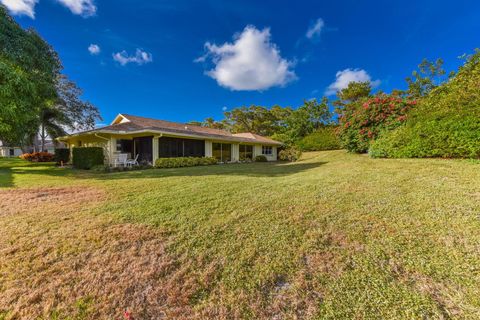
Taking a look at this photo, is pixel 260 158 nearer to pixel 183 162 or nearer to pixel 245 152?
pixel 245 152

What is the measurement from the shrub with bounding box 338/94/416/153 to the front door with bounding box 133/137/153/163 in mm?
13734

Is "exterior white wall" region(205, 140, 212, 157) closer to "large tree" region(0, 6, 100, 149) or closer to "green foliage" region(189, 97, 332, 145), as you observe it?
"large tree" region(0, 6, 100, 149)

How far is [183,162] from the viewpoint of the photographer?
564 inches

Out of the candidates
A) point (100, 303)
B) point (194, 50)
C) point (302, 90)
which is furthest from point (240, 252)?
point (302, 90)

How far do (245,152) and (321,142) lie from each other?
813 cm

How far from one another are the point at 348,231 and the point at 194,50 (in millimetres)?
16287

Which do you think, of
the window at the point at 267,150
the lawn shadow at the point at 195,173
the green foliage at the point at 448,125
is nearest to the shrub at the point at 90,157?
the lawn shadow at the point at 195,173

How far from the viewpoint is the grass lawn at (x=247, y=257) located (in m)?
2.10

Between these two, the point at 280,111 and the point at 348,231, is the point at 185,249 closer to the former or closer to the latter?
the point at 348,231

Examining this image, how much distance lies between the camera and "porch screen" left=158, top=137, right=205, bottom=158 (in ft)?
46.7

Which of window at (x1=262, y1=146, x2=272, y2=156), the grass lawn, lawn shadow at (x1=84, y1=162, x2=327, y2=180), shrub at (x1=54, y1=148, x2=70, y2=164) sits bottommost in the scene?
the grass lawn

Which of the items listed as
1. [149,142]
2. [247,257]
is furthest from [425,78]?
[247,257]

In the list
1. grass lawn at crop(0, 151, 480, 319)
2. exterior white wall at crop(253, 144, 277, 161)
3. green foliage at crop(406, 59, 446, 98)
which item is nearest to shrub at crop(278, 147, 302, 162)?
exterior white wall at crop(253, 144, 277, 161)

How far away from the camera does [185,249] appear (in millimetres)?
3039
